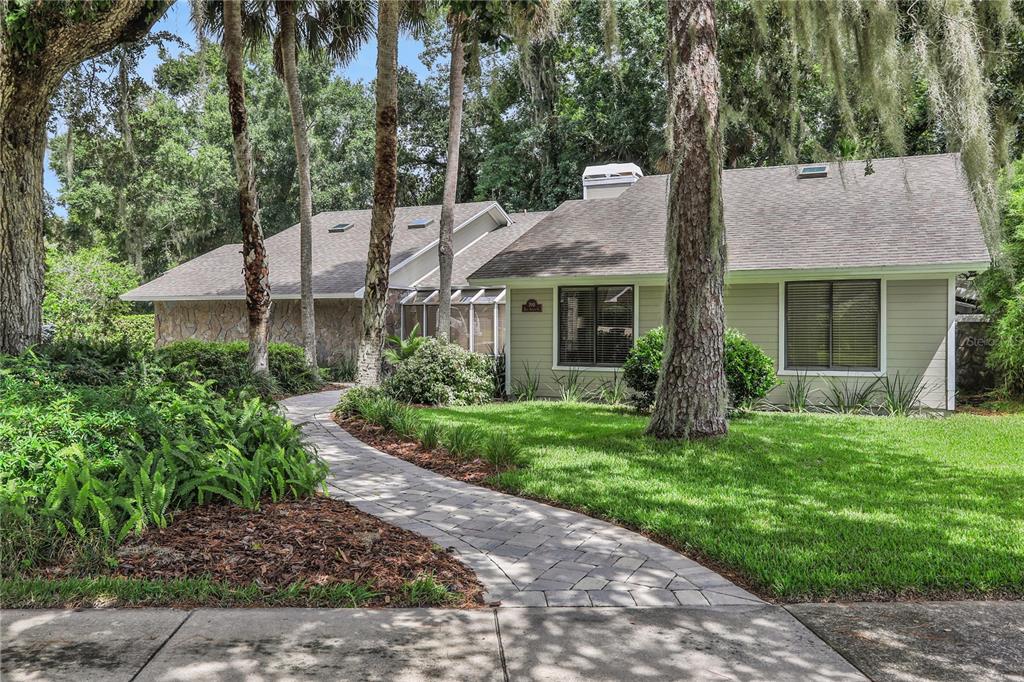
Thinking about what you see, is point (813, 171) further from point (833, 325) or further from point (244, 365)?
point (244, 365)

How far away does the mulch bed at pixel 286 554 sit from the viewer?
3875 millimetres

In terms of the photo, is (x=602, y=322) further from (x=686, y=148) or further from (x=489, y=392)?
(x=686, y=148)

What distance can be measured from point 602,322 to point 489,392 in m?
2.46

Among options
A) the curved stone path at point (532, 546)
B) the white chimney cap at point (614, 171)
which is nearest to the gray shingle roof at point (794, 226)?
the white chimney cap at point (614, 171)

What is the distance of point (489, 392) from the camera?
511 inches

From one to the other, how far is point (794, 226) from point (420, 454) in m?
8.34

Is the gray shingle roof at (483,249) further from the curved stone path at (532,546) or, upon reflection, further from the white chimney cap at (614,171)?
the curved stone path at (532,546)

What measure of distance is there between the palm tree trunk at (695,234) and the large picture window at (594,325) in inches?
200

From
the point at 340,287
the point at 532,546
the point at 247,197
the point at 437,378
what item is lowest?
the point at 532,546

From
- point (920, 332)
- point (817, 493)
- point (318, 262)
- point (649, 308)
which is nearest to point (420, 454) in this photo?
point (817, 493)

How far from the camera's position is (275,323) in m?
18.7

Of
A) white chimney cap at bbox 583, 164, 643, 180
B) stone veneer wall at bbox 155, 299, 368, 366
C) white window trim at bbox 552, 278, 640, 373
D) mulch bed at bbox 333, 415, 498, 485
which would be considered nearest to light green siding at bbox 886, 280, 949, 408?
white window trim at bbox 552, 278, 640, 373

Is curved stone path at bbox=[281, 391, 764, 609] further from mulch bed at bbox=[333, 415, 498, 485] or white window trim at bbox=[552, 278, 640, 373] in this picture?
white window trim at bbox=[552, 278, 640, 373]

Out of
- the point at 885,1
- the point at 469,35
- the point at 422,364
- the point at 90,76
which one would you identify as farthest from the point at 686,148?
the point at 90,76
